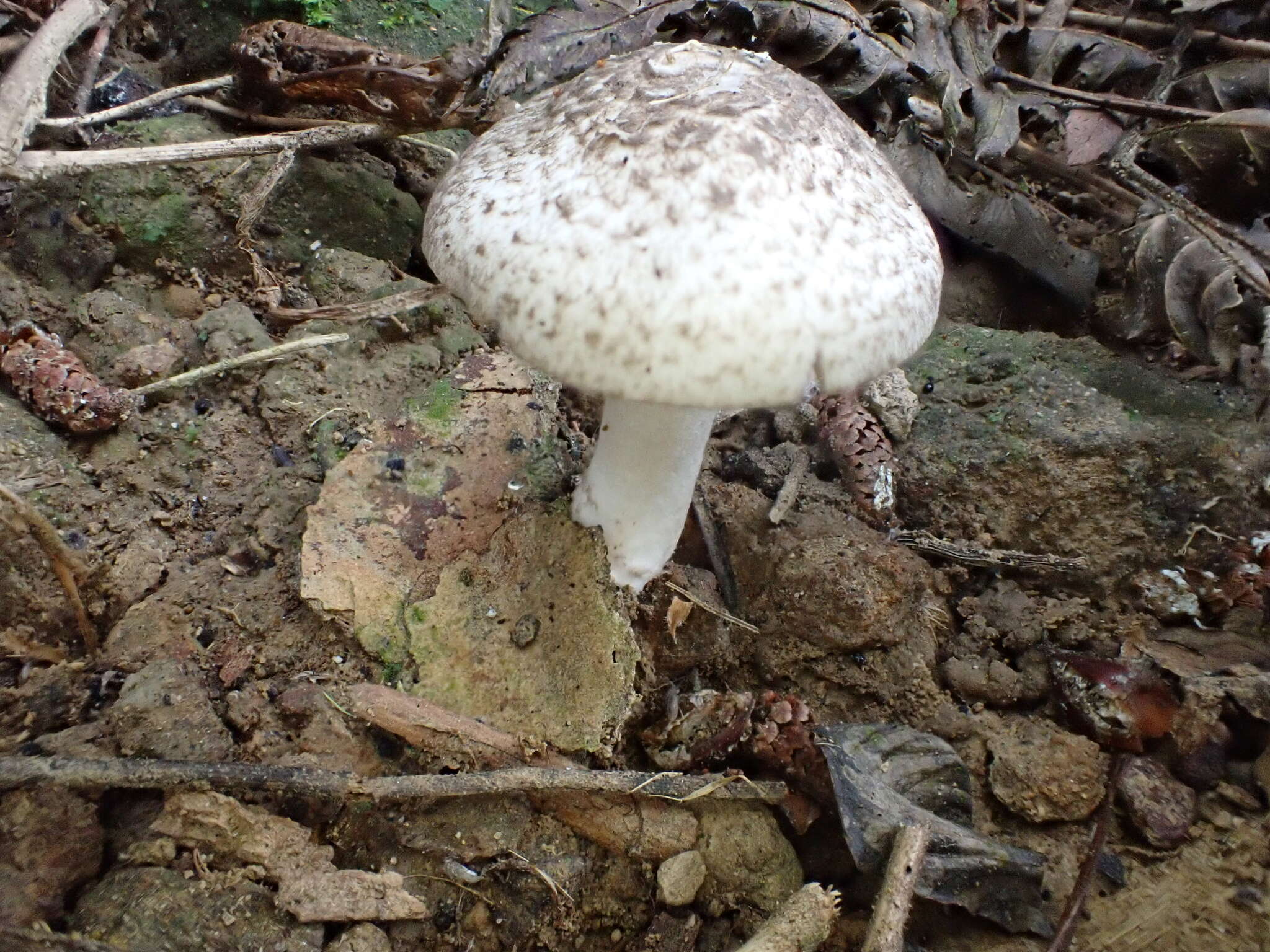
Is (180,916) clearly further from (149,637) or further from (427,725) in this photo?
(149,637)

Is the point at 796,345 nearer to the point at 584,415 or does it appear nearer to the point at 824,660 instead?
the point at 824,660

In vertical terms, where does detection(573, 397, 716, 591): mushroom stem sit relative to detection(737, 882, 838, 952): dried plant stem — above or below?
above

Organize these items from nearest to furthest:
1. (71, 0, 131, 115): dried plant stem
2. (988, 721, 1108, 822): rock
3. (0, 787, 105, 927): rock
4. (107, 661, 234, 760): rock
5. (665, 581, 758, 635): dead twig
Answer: (0, 787, 105, 927): rock < (107, 661, 234, 760): rock < (988, 721, 1108, 822): rock < (665, 581, 758, 635): dead twig < (71, 0, 131, 115): dried plant stem

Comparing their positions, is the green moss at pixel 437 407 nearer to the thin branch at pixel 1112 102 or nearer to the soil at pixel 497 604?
the soil at pixel 497 604

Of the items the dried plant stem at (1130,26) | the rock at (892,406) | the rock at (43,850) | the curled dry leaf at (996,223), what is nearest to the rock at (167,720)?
the rock at (43,850)

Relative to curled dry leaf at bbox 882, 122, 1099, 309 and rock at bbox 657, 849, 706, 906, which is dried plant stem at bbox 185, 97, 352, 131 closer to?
curled dry leaf at bbox 882, 122, 1099, 309

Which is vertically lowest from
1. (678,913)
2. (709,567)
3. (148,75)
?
(678,913)

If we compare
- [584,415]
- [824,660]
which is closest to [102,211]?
[584,415]

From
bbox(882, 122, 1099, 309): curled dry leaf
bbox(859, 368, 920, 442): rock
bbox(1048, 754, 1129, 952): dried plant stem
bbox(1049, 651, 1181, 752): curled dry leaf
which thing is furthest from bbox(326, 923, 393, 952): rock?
bbox(882, 122, 1099, 309): curled dry leaf
